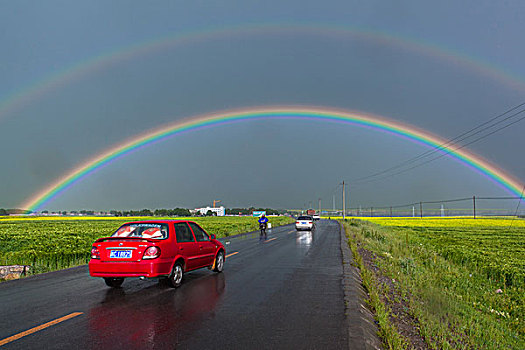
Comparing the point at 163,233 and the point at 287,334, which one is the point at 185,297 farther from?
the point at 287,334

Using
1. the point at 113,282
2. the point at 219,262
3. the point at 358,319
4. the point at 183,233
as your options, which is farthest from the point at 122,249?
the point at 358,319

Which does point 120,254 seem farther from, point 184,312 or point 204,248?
point 204,248

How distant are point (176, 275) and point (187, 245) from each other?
0.84m

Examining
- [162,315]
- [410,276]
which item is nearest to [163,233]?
[162,315]

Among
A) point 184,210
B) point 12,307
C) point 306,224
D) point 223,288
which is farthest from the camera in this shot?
point 184,210

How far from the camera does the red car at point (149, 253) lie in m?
8.34

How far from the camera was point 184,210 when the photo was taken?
575 feet

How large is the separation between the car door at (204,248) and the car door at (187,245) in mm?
179

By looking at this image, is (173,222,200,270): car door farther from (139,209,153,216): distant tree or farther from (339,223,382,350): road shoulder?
(139,209,153,216): distant tree

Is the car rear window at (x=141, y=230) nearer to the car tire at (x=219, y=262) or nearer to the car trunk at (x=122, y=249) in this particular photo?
the car trunk at (x=122, y=249)

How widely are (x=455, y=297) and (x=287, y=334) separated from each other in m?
6.64

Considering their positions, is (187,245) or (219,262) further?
(219,262)

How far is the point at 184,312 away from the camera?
6.79 meters

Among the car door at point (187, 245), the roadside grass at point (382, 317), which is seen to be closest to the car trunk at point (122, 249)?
the car door at point (187, 245)
